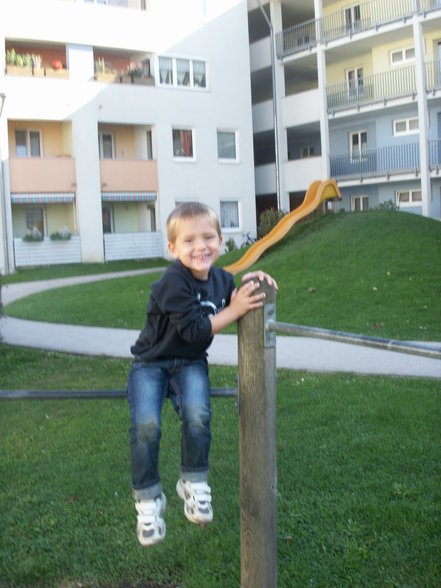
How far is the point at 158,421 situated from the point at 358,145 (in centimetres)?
3058

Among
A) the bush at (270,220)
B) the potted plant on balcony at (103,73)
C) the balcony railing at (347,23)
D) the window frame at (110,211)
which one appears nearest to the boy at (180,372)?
the bush at (270,220)

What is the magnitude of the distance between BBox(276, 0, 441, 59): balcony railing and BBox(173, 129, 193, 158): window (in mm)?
5505

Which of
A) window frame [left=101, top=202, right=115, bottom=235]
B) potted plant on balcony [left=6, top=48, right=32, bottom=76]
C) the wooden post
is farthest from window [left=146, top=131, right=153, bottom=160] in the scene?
the wooden post

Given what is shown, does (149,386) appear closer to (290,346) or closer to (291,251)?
(290,346)

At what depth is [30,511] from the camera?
4.48m

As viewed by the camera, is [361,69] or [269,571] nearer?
[269,571]

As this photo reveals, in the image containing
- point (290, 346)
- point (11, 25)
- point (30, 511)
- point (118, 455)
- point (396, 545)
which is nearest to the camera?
point (396, 545)

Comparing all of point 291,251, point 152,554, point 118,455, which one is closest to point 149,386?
point 152,554

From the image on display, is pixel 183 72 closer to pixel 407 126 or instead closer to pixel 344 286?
pixel 407 126

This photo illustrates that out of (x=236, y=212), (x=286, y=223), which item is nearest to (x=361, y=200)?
(x=236, y=212)

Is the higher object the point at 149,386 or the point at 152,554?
the point at 149,386

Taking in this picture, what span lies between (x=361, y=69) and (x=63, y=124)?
13.1 metres

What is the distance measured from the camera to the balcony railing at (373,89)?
28.6m

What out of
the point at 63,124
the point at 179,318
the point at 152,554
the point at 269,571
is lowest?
the point at 152,554
